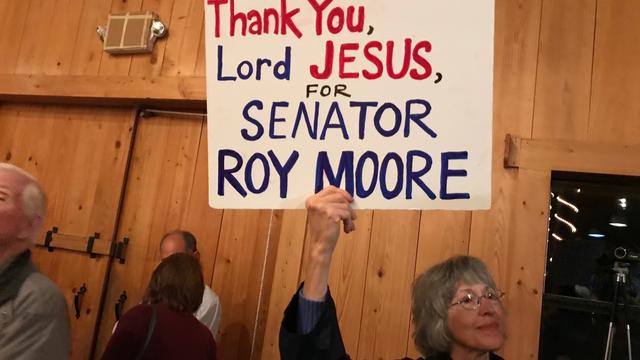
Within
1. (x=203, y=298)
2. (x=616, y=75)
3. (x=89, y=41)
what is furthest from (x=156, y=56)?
(x=616, y=75)

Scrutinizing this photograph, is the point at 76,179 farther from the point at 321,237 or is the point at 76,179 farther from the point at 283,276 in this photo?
the point at 321,237

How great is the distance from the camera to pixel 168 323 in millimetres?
1616

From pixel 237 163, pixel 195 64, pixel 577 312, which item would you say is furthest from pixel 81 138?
pixel 577 312

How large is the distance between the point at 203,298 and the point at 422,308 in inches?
47.2

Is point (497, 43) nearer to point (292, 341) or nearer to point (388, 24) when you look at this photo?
point (388, 24)

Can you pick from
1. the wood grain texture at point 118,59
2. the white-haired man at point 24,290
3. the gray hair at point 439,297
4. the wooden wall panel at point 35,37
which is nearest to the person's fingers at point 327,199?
the gray hair at point 439,297

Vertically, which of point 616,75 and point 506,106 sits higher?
point 616,75

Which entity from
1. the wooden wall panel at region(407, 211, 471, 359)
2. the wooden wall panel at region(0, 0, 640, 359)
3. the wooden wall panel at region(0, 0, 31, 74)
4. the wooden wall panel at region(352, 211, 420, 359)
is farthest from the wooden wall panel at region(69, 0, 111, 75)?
the wooden wall panel at region(407, 211, 471, 359)

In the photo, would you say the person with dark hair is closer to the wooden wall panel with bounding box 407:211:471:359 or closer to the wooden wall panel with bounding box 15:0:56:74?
the wooden wall panel with bounding box 407:211:471:359

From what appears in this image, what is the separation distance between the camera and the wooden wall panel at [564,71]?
2.28 metres

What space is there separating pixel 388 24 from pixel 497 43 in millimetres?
1504

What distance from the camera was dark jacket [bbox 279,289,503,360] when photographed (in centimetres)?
96

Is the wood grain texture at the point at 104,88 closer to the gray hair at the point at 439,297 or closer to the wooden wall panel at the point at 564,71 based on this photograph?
the wooden wall panel at the point at 564,71

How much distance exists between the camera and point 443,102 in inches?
41.2
